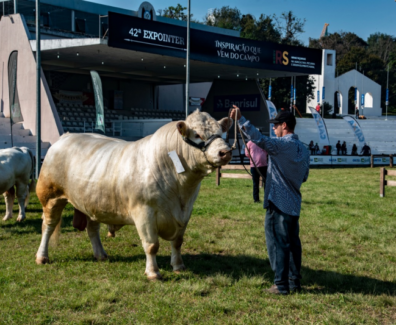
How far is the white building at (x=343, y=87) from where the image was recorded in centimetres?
5781

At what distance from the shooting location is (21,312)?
15.0ft

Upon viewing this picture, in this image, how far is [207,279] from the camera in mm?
5602

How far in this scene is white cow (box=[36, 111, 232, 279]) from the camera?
512 cm

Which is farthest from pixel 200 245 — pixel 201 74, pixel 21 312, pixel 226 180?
pixel 201 74

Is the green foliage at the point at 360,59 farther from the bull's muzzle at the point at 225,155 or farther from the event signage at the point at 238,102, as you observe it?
the bull's muzzle at the point at 225,155

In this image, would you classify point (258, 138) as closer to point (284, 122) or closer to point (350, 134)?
point (284, 122)

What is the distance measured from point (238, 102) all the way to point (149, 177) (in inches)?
1289

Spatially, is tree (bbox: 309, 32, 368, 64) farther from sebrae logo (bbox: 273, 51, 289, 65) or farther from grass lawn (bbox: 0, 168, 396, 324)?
grass lawn (bbox: 0, 168, 396, 324)

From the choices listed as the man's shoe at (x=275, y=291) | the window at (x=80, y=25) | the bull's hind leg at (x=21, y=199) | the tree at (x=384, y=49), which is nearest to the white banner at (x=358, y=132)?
the window at (x=80, y=25)

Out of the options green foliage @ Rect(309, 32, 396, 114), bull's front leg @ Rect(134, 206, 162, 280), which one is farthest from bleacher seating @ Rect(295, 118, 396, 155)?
bull's front leg @ Rect(134, 206, 162, 280)

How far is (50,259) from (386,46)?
296 feet

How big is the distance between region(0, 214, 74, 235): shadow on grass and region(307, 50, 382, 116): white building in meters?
51.5

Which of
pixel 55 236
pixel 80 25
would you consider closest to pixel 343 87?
pixel 80 25

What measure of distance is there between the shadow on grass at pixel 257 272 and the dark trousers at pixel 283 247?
29 centimetres
